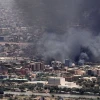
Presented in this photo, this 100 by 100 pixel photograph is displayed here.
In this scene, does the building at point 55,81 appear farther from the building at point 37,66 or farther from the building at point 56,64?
the building at point 56,64

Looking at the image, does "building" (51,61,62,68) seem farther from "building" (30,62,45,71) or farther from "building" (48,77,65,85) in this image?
"building" (48,77,65,85)

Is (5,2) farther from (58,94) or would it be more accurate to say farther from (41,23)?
(58,94)

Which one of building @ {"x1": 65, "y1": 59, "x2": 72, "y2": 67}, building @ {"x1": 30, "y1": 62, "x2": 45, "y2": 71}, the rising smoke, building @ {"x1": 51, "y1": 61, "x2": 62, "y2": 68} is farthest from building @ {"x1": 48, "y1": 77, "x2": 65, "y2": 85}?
the rising smoke

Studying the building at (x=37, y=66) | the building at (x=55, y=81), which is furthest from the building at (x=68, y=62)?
the building at (x=55, y=81)

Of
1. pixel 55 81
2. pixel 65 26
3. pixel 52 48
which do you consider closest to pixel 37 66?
pixel 52 48

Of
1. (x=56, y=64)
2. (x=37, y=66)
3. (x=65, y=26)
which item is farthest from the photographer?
(x=65, y=26)

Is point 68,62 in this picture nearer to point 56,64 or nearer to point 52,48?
point 56,64

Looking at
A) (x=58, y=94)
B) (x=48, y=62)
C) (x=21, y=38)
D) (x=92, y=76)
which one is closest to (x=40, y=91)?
(x=58, y=94)

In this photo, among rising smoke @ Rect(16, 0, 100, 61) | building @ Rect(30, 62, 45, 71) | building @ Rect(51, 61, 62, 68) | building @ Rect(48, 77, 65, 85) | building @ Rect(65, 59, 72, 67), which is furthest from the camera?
rising smoke @ Rect(16, 0, 100, 61)
